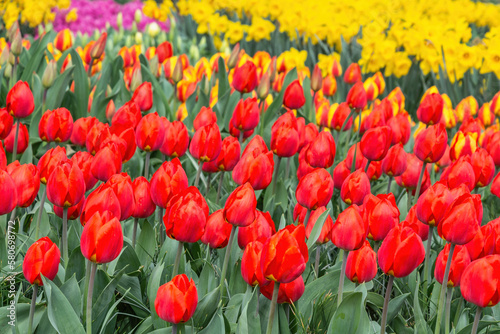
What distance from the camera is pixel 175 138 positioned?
184 cm

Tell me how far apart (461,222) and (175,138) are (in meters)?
0.97

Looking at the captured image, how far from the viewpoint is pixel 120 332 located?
151 centimetres

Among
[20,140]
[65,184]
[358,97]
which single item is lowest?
[20,140]

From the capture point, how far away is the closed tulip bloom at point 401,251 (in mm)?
1204

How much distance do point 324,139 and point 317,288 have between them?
0.55 metres

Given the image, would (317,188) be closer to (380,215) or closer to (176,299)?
(380,215)

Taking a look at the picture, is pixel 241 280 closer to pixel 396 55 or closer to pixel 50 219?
pixel 50 219

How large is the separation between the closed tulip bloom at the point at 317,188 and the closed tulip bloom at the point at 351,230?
274 millimetres

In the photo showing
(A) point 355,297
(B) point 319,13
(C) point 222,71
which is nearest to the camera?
(A) point 355,297

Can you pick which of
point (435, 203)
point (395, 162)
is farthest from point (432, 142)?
point (435, 203)

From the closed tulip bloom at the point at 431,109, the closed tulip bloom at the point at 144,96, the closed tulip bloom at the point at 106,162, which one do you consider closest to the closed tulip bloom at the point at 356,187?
the closed tulip bloom at the point at 106,162

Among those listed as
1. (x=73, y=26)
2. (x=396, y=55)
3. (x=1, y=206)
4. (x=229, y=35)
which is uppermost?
(x=1, y=206)

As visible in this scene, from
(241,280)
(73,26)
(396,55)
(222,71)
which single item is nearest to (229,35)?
(396,55)

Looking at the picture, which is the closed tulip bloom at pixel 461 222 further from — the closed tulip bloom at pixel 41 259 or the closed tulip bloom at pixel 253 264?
the closed tulip bloom at pixel 41 259
